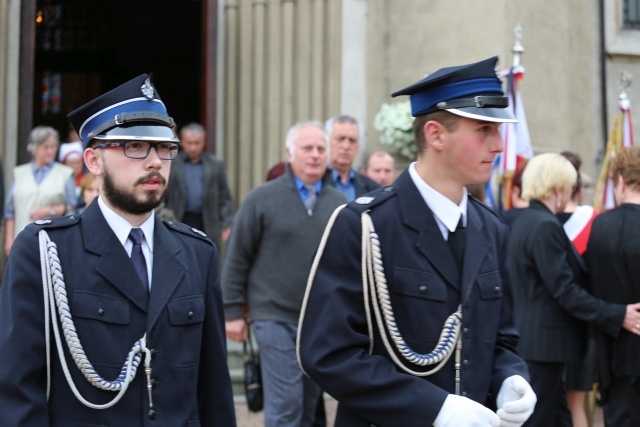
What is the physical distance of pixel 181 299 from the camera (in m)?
3.73

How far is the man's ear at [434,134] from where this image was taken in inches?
146

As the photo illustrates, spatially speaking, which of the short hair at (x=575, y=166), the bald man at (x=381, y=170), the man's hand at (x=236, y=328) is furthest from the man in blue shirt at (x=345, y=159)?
the man's hand at (x=236, y=328)

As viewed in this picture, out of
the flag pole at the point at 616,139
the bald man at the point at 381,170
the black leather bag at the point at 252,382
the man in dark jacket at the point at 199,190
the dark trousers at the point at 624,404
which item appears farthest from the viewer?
the man in dark jacket at the point at 199,190

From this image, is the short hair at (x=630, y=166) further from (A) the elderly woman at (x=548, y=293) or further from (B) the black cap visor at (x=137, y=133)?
(B) the black cap visor at (x=137, y=133)

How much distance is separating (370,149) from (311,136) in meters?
4.11

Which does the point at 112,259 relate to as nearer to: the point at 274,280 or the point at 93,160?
the point at 93,160

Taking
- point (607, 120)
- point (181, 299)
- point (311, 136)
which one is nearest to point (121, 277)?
point (181, 299)

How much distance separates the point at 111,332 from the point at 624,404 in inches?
137

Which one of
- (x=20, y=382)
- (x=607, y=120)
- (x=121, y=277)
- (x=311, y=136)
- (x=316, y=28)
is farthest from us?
(x=607, y=120)

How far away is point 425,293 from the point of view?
3592 mm

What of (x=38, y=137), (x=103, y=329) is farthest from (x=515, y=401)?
(x=38, y=137)

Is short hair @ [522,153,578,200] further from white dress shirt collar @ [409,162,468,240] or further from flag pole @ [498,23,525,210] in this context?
white dress shirt collar @ [409,162,468,240]

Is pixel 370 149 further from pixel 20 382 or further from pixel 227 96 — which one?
pixel 20 382

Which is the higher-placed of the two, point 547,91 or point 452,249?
point 547,91
